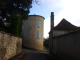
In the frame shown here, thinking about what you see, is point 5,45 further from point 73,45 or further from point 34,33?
point 34,33

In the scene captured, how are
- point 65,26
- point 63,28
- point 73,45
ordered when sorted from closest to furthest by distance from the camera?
point 73,45 → point 63,28 → point 65,26

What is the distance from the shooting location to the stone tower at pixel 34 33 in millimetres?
23203

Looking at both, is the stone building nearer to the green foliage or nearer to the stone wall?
the green foliage

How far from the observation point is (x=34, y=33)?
23.5 m

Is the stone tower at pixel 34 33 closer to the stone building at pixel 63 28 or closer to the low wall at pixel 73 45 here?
the stone building at pixel 63 28

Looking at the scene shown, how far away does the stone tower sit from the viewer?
76.1ft

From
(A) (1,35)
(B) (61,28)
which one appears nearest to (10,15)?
(A) (1,35)

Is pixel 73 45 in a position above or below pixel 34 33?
below

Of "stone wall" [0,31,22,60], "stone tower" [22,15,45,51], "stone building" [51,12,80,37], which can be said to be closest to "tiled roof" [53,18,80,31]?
"stone building" [51,12,80,37]

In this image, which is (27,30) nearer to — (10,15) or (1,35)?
(10,15)

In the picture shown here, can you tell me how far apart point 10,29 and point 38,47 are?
13.1 m

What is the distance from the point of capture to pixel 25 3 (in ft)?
38.2

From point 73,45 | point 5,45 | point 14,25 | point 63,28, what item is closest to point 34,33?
point 63,28

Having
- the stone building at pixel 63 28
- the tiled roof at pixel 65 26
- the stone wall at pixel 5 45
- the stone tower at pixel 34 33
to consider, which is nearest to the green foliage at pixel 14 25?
the stone wall at pixel 5 45
